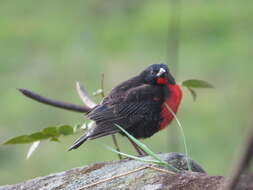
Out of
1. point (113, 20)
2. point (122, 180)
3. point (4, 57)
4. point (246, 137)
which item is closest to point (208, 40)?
point (113, 20)

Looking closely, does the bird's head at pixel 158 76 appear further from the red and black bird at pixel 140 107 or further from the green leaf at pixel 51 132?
the green leaf at pixel 51 132

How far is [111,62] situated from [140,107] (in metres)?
7.48

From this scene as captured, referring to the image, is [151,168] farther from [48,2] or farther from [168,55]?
[48,2]

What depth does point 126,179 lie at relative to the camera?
342cm

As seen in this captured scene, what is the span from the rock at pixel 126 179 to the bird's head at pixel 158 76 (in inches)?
55.0

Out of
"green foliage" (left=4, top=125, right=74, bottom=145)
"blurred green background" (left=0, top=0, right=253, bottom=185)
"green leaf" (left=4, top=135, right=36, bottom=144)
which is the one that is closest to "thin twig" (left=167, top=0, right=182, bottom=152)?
"blurred green background" (left=0, top=0, right=253, bottom=185)

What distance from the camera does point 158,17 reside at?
1407cm

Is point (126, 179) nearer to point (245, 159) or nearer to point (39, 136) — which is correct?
point (39, 136)

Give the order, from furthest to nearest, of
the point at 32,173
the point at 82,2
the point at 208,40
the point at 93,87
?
the point at 82,2
the point at 208,40
the point at 93,87
the point at 32,173

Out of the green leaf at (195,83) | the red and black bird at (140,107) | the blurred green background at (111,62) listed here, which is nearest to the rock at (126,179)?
the green leaf at (195,83)

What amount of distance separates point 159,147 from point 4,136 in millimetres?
1800

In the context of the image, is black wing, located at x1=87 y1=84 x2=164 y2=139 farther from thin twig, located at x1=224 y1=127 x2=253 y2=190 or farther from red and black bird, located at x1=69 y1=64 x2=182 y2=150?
thin twig, located at x1=224 y1=127 x2=253 y2=190

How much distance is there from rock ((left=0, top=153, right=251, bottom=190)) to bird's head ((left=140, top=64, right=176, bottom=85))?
55.0 inches

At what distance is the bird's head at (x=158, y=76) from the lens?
5133 millimetres
